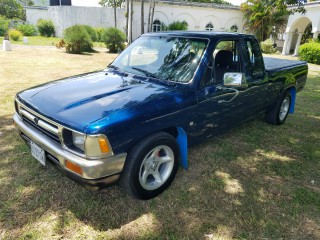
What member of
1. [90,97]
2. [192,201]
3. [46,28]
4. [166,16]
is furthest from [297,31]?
[46,28]

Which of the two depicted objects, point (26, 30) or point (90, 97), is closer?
point (90, 97)

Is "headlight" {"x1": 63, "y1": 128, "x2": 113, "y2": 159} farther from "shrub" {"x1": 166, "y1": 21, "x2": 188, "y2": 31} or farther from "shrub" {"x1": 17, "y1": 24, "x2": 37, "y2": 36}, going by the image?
"shrub" {"x1": 17, "y1": 24, "x2": 37, "y2": 36}

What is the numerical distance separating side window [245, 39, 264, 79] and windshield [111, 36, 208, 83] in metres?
1.05

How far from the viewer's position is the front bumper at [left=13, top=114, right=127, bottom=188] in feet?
7.79

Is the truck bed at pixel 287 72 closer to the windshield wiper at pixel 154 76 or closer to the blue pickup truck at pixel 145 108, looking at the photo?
the blue pickup truck at pixel 145 108

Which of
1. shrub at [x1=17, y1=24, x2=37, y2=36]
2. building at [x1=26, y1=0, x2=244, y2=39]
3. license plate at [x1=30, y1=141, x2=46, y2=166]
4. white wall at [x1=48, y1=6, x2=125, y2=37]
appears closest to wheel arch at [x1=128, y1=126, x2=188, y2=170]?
license plate at [x1=30, y1=141, x2=46, y2=166]

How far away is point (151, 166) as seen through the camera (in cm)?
301

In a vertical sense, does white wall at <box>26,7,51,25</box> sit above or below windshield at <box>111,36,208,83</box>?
above

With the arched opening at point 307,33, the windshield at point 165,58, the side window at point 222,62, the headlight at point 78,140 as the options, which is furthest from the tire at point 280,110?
the arched opening at point 307,33

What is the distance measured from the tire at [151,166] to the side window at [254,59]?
2057mm

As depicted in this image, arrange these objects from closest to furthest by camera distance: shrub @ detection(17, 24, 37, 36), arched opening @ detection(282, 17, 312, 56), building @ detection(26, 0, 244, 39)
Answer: arched opening @ detection(282, 17, 312, 56) → building @ detection(26, 0, 244, 39) → shrub @ detection(17, 24, 37, 36)

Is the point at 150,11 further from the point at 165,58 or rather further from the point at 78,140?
the point at 78,140

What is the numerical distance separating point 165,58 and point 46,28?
1491 inches

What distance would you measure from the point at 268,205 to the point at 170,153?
133 centimetres
